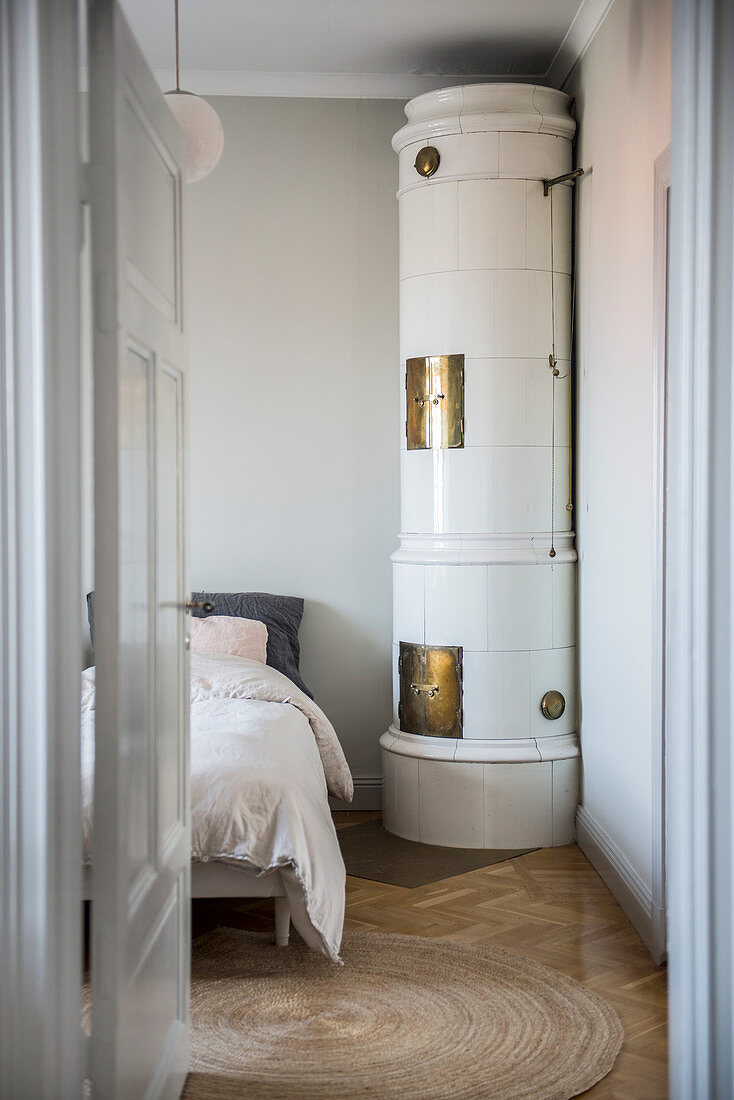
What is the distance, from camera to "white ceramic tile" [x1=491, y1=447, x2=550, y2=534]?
3.99 metres

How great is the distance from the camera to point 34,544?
1.41m

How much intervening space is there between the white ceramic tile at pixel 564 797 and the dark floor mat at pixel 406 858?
151mm

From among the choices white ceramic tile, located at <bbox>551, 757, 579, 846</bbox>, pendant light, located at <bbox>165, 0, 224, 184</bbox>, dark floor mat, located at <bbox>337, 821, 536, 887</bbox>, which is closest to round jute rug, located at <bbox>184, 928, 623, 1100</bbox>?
dark floor mat, located at <bbox>337, 821, 536, 887</bbox>

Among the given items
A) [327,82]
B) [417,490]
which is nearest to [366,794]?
[417,490]

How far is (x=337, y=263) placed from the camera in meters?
4.55

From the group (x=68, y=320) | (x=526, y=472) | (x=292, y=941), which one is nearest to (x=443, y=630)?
(x=526, y=472)

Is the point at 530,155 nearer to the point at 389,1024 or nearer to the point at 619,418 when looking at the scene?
the point at 619,418

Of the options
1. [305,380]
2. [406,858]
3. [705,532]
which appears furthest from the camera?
[305,380]

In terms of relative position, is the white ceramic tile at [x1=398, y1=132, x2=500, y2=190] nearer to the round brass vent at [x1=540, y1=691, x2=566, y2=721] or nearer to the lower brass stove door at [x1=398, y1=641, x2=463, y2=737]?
the lower brass stove door at [x1=398, y1=641, x2=463, y2=737]

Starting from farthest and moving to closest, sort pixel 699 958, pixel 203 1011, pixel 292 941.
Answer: pixel 292 941 < pixel 203 1011 < pixel 699 958

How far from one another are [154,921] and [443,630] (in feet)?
7.42

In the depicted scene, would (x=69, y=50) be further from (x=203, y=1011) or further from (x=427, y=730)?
(x=427, y=730)

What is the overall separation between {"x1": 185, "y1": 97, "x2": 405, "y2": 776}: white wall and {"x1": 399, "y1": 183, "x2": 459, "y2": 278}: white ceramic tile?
42 cm

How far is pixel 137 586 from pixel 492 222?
8.86 ft
